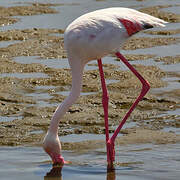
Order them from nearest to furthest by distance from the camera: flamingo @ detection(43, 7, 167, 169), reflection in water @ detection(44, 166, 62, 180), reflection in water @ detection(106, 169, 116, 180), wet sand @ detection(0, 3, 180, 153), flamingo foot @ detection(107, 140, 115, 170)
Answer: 1. reflection in water @ detection(106, 169, 116, 180)
2. reflection in water @ detection(44, 166, 62, 180)
3. flamingo @ detection(43, 7, 167, 169)
4. flamingo foot @ detection(107, 140, 115, 170)
5. wet sand @ detection(0, 3, 180, 153)

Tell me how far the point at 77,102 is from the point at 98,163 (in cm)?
211

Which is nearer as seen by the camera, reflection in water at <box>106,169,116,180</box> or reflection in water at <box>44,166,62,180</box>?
reflection in water at <box>106,169,116,180</box>

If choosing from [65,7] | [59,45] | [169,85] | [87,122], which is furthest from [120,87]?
[65,7]

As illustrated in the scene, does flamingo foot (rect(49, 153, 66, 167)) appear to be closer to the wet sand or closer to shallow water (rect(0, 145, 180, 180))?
shallow water (rect(0, 145, 180, 180))

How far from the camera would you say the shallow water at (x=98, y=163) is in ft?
23.2

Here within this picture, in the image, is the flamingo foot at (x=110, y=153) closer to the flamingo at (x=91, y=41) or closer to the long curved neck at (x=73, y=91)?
the flamingo at (x=91, y=41)

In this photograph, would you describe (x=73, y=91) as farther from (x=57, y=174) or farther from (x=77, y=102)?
(x=77, y=102)

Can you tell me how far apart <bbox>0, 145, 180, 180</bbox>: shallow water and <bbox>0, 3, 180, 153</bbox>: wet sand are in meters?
0.24

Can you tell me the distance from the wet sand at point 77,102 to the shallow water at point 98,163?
0.77 feet

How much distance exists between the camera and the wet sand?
8.44 m

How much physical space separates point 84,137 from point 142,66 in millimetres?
3163

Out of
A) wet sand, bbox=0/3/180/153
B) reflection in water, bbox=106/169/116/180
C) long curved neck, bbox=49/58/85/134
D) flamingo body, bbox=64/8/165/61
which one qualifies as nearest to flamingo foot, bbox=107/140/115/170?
reflection in water, bbox=106/169/116/180

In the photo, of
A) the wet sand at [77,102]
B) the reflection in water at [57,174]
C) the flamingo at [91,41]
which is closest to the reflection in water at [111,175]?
the reflection in water at [57,174]

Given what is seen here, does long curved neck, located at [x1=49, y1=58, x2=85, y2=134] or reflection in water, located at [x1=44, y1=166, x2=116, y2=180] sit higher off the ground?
long curved neck, located at [x1=49, y1=58, x2=85, y2=134]
